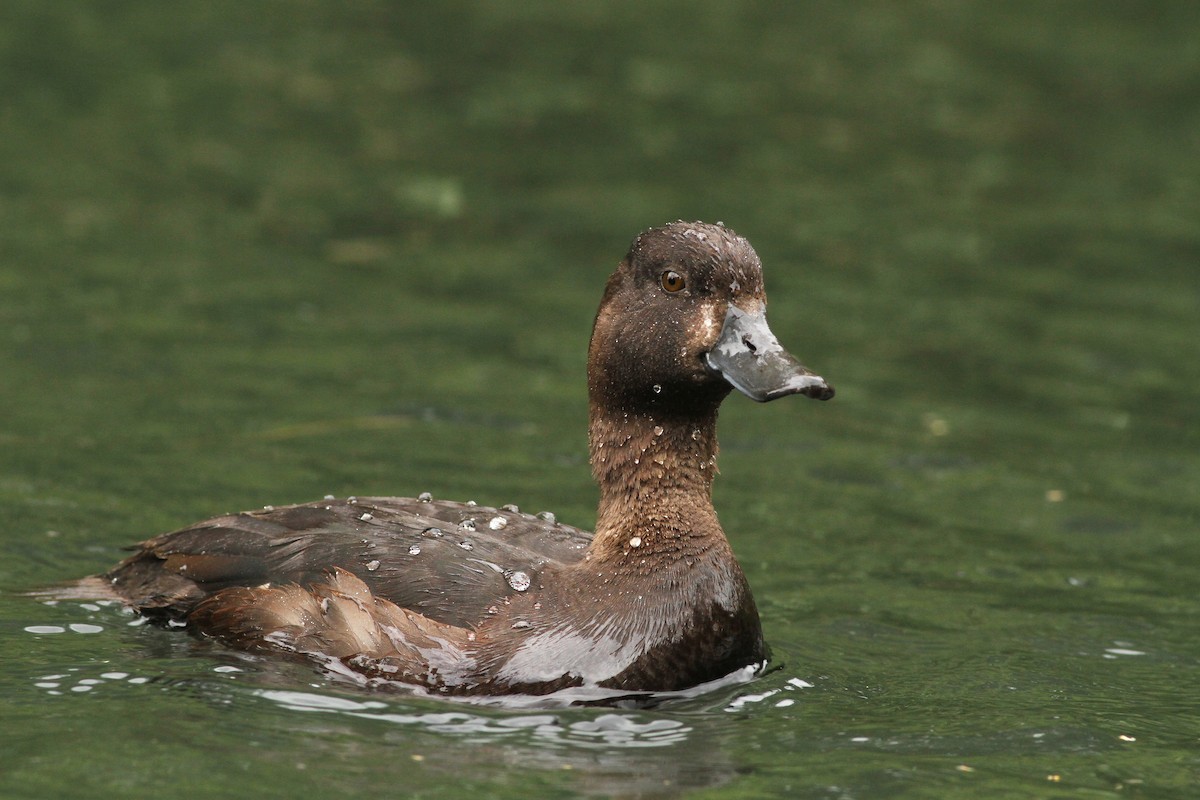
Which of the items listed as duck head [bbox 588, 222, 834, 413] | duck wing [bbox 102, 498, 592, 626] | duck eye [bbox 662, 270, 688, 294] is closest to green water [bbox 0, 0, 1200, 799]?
duck wing [bbox 102, 498, 592, 626]

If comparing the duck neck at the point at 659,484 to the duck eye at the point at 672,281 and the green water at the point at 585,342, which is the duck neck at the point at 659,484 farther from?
the green water at the point at 585,342

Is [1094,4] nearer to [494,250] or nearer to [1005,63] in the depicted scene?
[1005,63]

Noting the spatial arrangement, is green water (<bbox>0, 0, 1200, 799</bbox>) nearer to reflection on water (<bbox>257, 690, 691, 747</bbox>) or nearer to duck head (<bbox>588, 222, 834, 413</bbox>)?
reflection on water (<bbox>257, 690, 691, 747</bbox>)

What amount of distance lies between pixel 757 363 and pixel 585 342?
5994 millimetres

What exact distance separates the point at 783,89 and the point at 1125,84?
3.97m

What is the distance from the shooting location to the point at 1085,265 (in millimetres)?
16172

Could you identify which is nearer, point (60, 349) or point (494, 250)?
Result: point (60, 349)

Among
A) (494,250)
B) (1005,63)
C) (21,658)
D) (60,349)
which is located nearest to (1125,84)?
(1005,63)

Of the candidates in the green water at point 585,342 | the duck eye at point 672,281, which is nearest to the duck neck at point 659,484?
the duck eye at point 672,281

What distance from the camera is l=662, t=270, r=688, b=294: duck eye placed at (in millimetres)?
7953

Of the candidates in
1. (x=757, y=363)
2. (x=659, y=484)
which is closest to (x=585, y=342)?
(x=659, y=484)

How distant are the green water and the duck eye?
1.81m

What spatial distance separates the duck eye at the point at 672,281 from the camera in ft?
26.1

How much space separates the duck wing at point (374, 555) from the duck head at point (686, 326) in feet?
2.73
